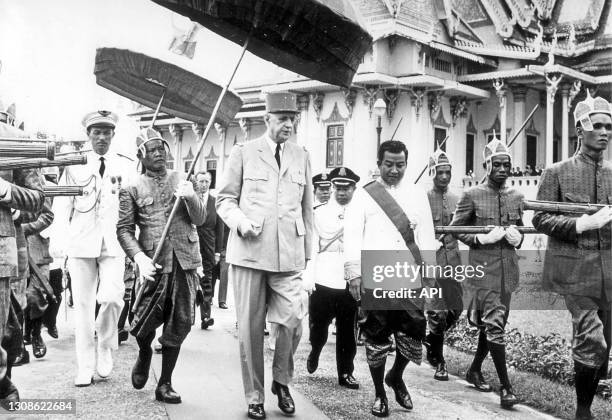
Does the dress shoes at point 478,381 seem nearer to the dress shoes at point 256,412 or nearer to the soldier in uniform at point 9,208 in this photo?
the dress shoes at point 256,412

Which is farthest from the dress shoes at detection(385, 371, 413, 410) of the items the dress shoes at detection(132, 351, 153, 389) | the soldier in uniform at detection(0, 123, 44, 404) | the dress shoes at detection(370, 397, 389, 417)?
the soldier in uniform at detection(0, 123, 44, 404)

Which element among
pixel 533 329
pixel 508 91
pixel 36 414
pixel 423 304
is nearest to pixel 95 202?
pixel 36 414

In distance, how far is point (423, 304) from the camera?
224 inches

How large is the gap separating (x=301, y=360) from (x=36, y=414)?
10.4ft

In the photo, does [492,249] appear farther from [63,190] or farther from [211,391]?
[63,190]

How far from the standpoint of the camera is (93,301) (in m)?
6.27

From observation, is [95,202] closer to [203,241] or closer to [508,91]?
[203,241]

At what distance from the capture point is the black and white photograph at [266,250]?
5.15m

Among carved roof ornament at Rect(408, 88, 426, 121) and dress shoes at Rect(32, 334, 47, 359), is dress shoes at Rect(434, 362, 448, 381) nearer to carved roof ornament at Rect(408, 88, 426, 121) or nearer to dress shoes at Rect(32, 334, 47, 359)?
dress shoes at Rect(32, 334, 47, 359)

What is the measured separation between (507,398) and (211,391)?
227cm

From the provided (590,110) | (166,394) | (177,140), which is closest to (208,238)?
(166,394)

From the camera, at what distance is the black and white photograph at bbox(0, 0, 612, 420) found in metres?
5.15

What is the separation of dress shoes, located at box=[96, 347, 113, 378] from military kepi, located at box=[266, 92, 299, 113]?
255cm

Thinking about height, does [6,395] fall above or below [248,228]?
below
